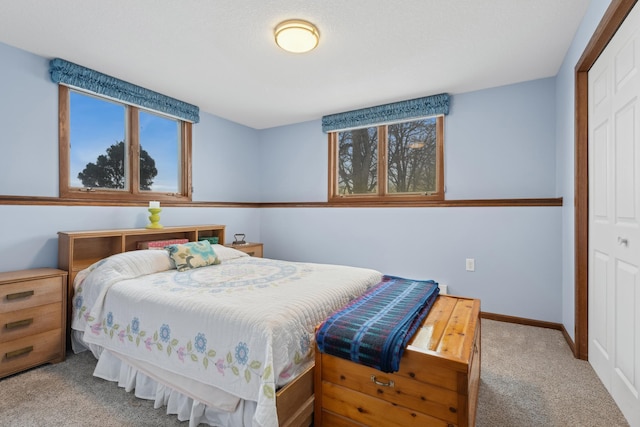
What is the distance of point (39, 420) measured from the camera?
5.18 ft

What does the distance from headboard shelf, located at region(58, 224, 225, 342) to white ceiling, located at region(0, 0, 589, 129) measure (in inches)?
55.2

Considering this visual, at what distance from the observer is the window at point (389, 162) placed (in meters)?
3.41

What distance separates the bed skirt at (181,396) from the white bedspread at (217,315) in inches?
2.9

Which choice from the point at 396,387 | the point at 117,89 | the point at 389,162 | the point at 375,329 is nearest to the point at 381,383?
the point at 396,387

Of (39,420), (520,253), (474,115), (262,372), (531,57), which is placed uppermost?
(531,57)

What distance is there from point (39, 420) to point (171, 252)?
1269 millimetres

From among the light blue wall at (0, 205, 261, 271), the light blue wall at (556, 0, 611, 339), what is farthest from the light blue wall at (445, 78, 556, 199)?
the light blue wall at (0, 205, 261, 271)

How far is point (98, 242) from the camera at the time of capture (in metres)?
2.69

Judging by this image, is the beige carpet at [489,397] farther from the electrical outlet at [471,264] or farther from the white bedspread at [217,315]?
the electrical outlet at [471,264]

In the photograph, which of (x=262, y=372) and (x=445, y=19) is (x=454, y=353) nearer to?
(x=262, y=372)

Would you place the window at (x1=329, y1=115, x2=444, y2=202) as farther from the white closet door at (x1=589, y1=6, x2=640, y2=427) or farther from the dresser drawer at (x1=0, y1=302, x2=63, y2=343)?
the dresser drawer at (x1=0, y1=302, x2=63, y2=343)

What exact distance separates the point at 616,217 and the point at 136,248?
3.61 m

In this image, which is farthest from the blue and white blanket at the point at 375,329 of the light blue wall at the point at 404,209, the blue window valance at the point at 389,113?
the blue window valance at the point at 389,113

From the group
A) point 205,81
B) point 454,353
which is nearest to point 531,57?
point 454,353
